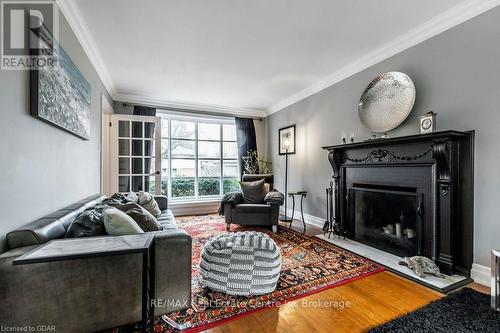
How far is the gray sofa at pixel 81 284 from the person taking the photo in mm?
1150

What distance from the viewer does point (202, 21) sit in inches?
90.7

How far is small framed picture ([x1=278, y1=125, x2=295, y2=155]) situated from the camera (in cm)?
466

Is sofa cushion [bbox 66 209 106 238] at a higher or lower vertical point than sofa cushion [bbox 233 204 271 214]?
higher

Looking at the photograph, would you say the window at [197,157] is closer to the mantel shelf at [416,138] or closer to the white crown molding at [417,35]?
the white crown molding at [417,35]

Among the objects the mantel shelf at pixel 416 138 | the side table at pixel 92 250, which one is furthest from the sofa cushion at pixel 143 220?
the mantel shelf at pixel 416 138

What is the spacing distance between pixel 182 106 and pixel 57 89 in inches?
127

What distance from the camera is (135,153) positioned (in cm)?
418

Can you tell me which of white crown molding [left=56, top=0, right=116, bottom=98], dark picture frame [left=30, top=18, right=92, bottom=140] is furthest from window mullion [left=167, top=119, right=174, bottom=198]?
dark picture frame [left=30, top=18, right=92, bottom=140]

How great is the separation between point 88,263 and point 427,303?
2325mm

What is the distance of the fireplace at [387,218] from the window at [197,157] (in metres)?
3.19

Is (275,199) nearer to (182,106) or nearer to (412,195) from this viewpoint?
(412,195)

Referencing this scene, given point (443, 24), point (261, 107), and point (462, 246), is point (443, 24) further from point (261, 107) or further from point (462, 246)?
point (261, 107)

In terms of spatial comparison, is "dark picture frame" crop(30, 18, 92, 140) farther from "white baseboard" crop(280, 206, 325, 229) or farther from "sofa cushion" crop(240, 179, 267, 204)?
"white baseboard" crop(280, 206, 325, 229)

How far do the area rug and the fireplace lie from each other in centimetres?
71
